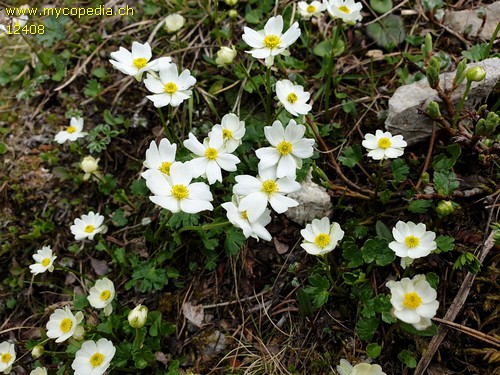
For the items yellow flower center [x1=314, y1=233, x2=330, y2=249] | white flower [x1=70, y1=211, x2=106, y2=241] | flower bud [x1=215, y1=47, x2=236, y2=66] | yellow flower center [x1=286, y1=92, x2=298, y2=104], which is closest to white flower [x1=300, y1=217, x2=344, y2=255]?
yellow flower center [x1=314, y1=233, x2=330, y2=249]

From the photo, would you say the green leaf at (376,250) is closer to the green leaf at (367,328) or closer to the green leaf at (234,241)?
the green leaf at (367,328)

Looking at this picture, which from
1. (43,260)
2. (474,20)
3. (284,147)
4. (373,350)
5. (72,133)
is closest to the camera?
A: (373,350)

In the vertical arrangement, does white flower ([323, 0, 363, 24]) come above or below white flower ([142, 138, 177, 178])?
above

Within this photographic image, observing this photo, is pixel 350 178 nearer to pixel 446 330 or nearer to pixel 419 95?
pixel 419 95

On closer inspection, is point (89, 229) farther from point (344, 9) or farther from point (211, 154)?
point (344, 9)

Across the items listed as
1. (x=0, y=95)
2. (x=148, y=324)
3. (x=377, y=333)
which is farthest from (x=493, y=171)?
(x=0, y=95)

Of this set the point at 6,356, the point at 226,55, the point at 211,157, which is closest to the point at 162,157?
the point at 211,157

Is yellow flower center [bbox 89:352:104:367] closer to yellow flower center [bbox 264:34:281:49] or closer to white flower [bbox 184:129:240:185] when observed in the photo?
white flower [bbox 184:129:240:185]
